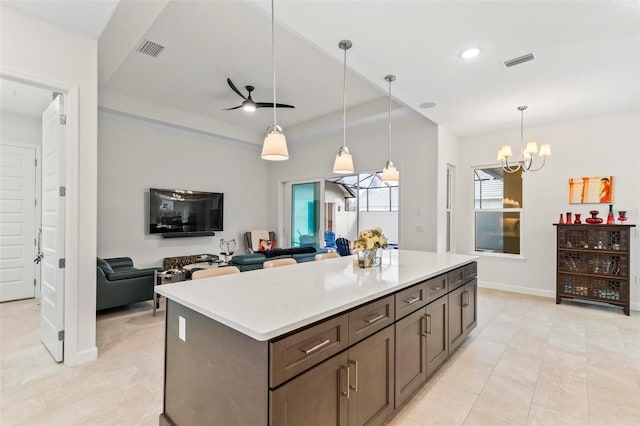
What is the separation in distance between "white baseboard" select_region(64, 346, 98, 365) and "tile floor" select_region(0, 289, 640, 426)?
62 mm

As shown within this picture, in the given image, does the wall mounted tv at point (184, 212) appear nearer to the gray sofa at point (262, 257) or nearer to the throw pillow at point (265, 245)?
the throw pillow at point (265, 245)

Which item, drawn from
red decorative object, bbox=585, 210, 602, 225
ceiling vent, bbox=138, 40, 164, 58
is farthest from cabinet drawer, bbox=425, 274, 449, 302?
ceiling vent, bbox=138, 40, 164, 58

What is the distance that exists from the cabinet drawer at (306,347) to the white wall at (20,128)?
5.99 meters

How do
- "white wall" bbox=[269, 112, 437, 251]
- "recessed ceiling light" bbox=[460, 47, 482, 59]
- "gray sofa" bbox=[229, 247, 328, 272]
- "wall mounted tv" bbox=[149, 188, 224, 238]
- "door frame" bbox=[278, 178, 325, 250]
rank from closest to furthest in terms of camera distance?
"recessed ceiling light" bbox=[460, 47, 482, 59] → "gray sofa" bbox=[229, 247, 328, 272] → "white wall" bbox=[269, 112, 437, 251] → "wall mounted tv" bbox=[149, 188, 224, 238] → "door frame" bbox=[278, 178, 325, 250]

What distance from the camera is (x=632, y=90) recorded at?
12.3 feet

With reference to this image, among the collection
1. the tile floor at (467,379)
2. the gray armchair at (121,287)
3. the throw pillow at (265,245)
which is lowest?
the tile floor at (467,379)

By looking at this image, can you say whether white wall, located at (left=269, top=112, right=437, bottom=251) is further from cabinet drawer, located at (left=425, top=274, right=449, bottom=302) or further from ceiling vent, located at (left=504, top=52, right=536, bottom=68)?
cabinet drawer, located at (left=425, top=274, right=449, bottom=302)

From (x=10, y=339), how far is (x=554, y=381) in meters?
5.21

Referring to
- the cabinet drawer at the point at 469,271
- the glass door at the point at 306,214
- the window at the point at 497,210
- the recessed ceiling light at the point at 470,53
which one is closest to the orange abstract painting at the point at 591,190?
the window at the point at 497,210

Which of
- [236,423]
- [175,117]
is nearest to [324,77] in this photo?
[175,117]

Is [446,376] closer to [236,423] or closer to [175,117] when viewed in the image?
[236,423]

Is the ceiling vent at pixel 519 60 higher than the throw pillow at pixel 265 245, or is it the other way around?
the ceiling vent at pixel 519 60

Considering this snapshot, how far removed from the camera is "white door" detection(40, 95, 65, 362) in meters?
2.69

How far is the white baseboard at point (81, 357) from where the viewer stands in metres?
2.65
